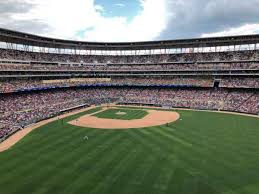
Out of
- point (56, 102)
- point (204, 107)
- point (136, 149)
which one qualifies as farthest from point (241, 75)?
point (56, 102)

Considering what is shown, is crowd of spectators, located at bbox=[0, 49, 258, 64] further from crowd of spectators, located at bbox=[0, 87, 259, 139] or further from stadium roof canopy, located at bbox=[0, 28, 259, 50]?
crowd of spectators, located at bbox=[0, 87, 259, 139]

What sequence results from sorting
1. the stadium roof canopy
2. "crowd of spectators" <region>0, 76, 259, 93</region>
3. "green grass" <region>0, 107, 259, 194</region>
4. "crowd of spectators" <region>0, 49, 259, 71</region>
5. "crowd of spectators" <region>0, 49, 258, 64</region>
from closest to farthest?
"green grass" <region>0, 107, 259, 194</region>, "crowd of spectators" <region>0, 76, 259, 93</region>, the stadium roof canopy, "crowd of spectators" <region>0, 49, 259, 71</region>, "crowd of spectators" <region>0, 49, 258, 64</region>

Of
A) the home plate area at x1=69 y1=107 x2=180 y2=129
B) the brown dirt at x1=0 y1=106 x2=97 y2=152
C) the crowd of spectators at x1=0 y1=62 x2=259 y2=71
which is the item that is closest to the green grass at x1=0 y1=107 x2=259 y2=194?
the brown dirt at x1=0 y1=106 x2=97 y2=152

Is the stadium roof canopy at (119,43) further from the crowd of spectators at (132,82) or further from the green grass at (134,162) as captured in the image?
the green grass at (134,162)

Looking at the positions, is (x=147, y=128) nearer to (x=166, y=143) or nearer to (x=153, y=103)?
(x=166, y=143)

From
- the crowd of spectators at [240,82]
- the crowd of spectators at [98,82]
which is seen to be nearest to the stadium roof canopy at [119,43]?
the crowd of spectators at [240,82]

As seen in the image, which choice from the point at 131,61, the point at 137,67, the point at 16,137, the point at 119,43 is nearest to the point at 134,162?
the point at 16,137
